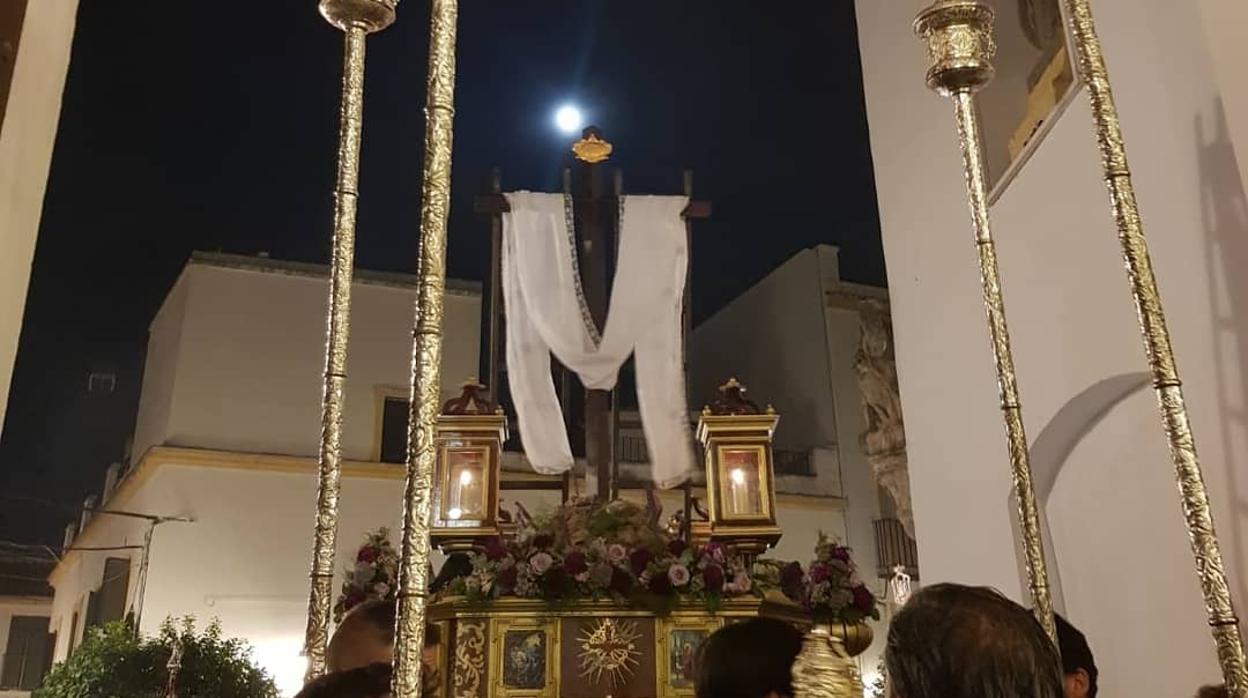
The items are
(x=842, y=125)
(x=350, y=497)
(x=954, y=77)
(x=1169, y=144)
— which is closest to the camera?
(x=954, y=77)

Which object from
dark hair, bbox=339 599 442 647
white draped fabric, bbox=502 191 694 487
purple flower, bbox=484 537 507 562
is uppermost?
white draped fabric, bbox=502 191 694 487

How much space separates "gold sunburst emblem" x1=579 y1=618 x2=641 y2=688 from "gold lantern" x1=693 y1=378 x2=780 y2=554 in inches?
29.8

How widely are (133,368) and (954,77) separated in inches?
407

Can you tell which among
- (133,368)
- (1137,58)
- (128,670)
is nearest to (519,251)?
(1137,58)

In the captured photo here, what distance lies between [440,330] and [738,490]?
3.15 m

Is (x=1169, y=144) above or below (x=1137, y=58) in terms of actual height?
below

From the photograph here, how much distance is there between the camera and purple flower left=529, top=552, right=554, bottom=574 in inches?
140

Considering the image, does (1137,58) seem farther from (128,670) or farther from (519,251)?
(128,670)

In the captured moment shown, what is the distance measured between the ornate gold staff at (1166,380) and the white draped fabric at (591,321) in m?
3.56

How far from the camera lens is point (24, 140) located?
1.33 metres

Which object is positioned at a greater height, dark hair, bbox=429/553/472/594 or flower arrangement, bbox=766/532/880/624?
dark hair, bbox=429/553/472/594

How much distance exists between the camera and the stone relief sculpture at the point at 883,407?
8164 millimetres

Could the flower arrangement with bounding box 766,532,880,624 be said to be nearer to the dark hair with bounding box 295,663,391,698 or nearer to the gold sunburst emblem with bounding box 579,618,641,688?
the gold sunburst emblem with bounding box 579,618,641,688

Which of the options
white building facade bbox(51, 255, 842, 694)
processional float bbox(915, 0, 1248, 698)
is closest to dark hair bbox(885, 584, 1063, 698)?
processional float bbox(915, 0, 1248, 698)
